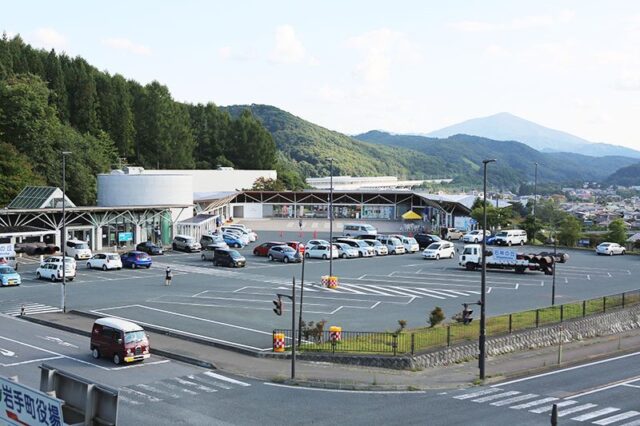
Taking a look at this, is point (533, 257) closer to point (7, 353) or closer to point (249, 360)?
point (249, 360)

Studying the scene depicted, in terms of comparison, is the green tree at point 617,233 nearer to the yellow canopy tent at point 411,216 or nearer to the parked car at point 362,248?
the yellow canopy tent at point 411,216

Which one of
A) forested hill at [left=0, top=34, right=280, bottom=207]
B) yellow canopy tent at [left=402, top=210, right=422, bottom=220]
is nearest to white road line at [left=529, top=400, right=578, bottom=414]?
forested hill at [left=0, top=34, right=280, bottom=207]

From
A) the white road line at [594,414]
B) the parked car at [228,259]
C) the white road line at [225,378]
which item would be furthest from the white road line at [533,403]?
the parked car at [228,259]

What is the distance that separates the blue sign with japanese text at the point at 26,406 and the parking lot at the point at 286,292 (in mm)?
19881

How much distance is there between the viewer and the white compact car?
60209 millimetres

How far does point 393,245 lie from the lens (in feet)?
211

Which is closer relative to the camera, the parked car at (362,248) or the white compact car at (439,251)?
the white compact car at (439,251)

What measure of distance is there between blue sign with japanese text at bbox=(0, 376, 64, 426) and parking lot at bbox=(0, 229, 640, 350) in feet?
65.2

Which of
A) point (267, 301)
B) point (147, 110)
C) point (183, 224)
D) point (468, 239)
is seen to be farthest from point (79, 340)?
point (147, 110)

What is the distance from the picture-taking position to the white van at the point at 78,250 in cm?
5778

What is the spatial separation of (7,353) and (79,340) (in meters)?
3.50

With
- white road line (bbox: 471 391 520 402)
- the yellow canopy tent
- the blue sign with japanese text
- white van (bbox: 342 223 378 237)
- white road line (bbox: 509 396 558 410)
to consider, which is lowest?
white road line (bbox: 471 391 520 402)

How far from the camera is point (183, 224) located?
71000 millimetres

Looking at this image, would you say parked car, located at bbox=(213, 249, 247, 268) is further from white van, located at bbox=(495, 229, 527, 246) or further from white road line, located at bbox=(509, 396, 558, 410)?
white road line, located at bbox=(509, 396, 558, 410)
